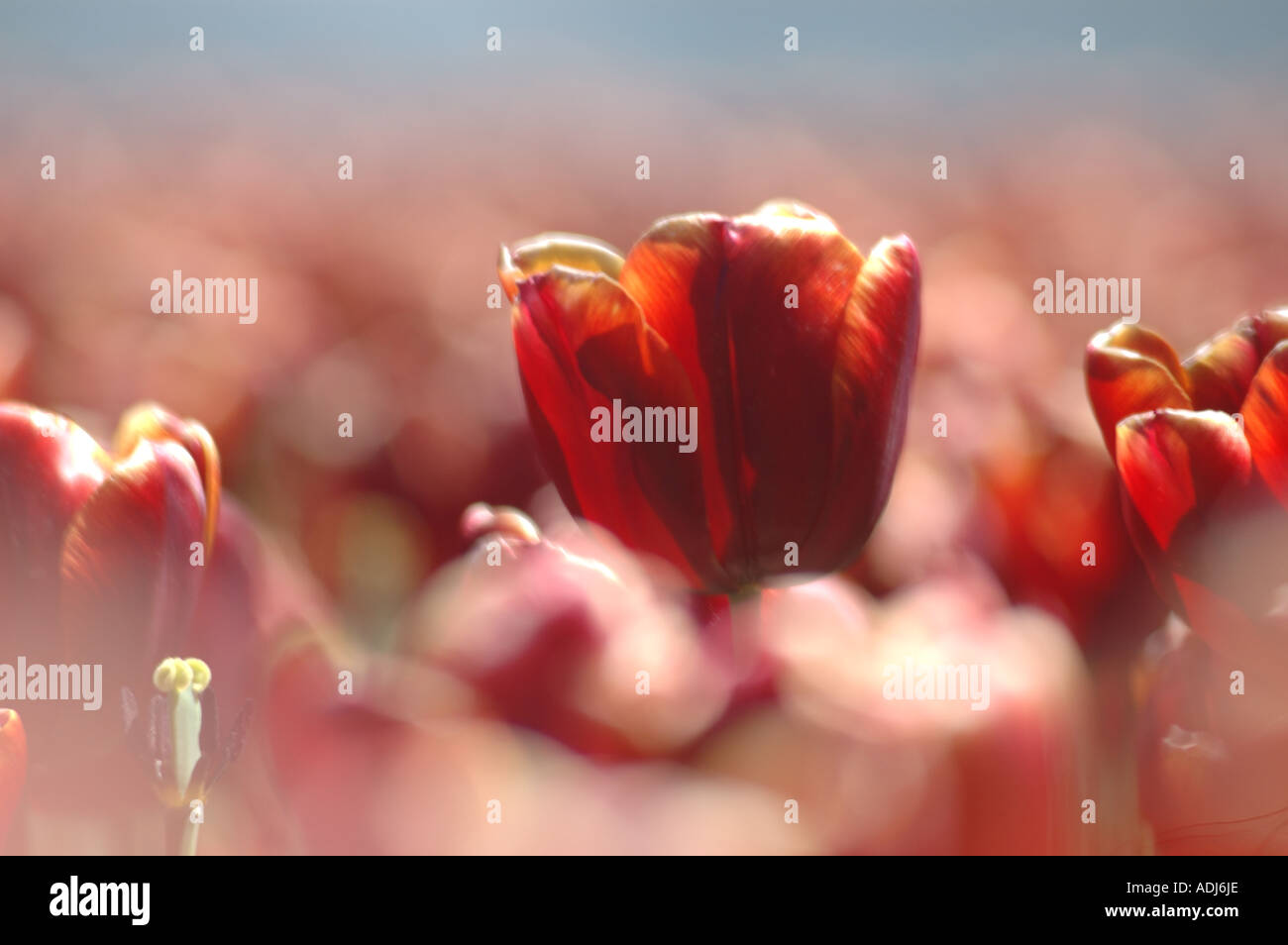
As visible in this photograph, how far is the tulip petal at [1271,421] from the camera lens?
0.20 m

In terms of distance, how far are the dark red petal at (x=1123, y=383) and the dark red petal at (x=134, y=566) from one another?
192mm

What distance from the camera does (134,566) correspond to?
0.19m

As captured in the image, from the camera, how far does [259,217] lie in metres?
0.31

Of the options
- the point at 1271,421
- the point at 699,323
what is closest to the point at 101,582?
the point at 699,323

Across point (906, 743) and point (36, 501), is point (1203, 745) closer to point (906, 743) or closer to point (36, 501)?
point (906, 743)

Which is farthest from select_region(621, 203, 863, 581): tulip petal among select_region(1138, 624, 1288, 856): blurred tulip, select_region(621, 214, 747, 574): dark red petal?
select_region(1138, 624, 1288, 856): blurred tulip

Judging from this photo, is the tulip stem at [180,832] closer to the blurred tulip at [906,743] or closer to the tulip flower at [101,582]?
the tulip flower at [101,582]

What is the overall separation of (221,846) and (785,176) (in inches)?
9.7

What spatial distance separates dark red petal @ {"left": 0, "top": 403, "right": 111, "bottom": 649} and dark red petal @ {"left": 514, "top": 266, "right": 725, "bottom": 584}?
0.09 meters

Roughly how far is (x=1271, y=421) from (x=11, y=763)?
0.25 metres

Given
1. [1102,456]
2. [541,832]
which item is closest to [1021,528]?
[1102,456]

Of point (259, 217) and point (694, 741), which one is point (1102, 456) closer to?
point (694, 741)

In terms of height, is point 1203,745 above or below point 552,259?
below

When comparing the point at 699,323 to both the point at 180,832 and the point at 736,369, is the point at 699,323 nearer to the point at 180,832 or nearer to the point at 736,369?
the point at 736,369
